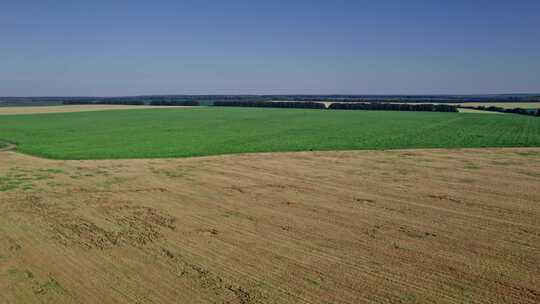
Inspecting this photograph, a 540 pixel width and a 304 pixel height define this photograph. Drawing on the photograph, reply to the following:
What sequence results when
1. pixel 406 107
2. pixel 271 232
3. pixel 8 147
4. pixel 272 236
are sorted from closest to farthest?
pixel 272 236, pixel 271 232, pixel 8 147, pixel 406 107

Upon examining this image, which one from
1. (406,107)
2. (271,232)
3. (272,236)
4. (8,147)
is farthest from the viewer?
(406,107)

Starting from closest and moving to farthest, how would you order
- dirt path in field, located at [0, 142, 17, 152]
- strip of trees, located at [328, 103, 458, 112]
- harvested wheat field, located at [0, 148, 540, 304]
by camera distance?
harvested wheat field, located at [0, 148, 540, 304] < dirt path in field, located at [0, 142, 17, 152] < strip of trees, located at [328, 103, 458, 112]

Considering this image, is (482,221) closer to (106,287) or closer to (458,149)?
(106,287)

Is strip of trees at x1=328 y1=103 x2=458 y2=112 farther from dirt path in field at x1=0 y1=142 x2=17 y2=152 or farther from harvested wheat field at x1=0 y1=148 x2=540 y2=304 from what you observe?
dirt path in field at x1=0 y1=142 x2=17 y2=152

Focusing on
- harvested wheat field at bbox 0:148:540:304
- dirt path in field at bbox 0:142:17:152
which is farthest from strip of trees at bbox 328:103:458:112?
dirt path in field at bbox 0:142:17:152

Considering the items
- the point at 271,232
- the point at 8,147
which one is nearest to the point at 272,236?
the point at 271,232

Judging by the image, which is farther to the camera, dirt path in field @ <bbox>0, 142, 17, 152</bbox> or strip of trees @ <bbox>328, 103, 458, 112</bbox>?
strip of trees @ <bbox>328, 103, 458, 112</bbox>

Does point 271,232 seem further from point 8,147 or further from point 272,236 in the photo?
point 8,147

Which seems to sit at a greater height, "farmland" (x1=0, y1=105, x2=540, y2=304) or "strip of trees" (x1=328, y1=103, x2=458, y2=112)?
"farmland" (x1=0, y1=105, x2=540, y2=304)

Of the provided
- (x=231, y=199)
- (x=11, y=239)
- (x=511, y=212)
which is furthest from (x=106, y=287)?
(x=511, y=212)
